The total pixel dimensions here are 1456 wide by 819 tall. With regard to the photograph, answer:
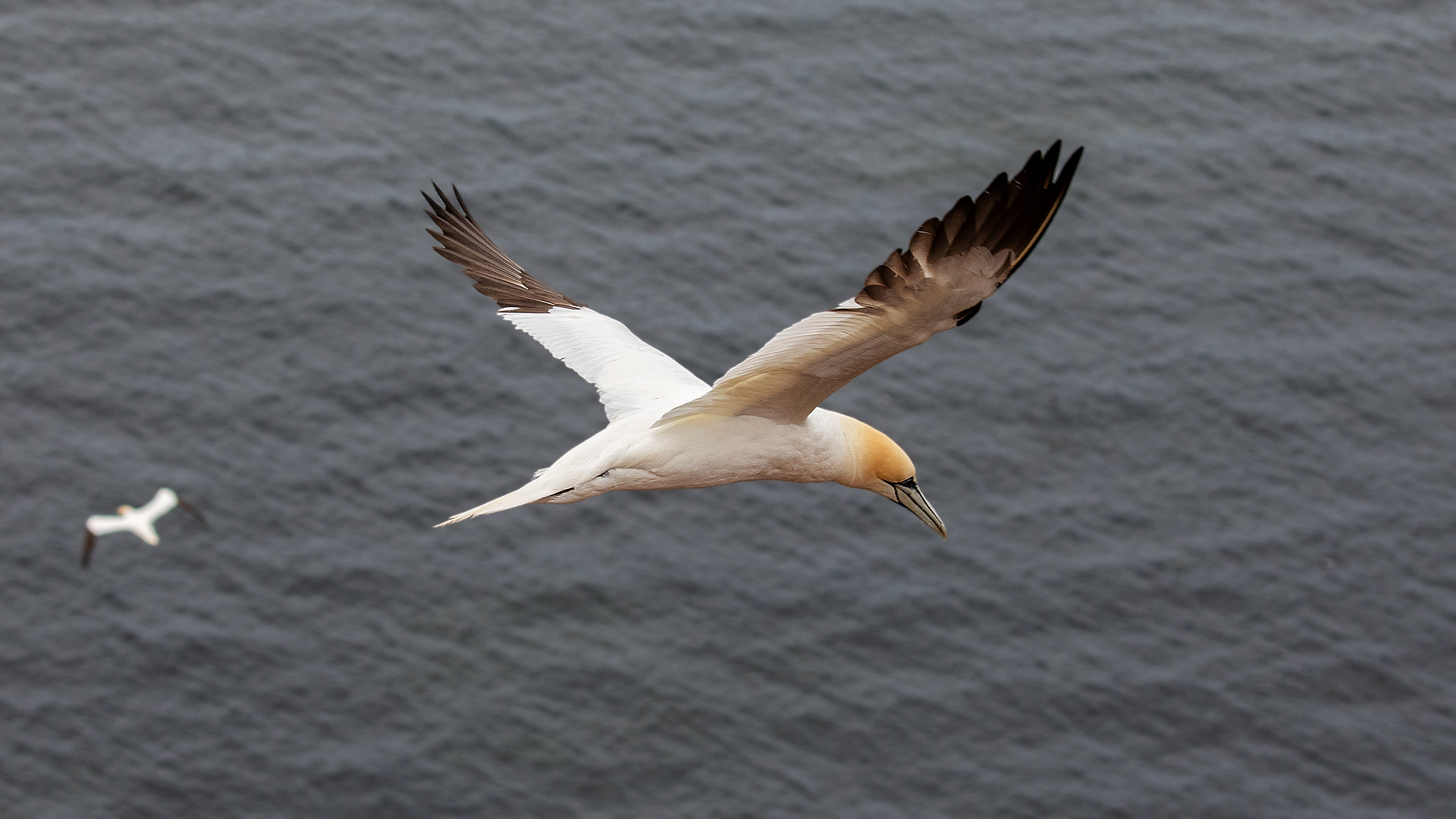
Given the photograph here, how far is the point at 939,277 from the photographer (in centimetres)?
909

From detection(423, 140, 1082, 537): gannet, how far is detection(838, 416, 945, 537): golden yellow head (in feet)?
0.03

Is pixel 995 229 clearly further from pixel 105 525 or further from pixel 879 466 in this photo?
pixel 105 525

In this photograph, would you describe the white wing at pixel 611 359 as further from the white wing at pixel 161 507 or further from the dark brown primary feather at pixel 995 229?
the white wing at pixel 161 507

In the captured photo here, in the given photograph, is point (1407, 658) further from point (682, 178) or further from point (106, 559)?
point (106, 559)

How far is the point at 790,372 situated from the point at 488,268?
5484 millimetres

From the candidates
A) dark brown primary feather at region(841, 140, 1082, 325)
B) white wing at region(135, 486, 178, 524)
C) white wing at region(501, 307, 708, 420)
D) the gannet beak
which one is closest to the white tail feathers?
white wing at region(501, 307, 708, 420)

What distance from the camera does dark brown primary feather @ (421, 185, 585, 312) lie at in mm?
14586

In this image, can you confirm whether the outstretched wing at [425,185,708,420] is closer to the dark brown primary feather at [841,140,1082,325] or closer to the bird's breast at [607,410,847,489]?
the bird's breast at [607,410,847,489]

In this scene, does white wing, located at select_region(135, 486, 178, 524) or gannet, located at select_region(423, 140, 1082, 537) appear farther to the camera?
white wing, located at select_region(135, 486, 178, 524)

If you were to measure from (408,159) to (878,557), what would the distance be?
52.5 ft

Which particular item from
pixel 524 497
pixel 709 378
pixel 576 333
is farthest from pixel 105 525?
pixel 524 497

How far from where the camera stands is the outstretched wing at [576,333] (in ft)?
41.4

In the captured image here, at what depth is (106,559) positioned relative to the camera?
38.7 m

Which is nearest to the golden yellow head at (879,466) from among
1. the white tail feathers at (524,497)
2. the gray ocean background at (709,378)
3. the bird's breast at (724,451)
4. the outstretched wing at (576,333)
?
the bird's breast at (724,451)
